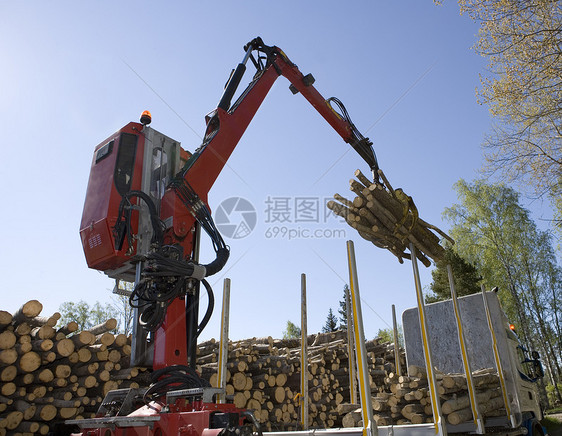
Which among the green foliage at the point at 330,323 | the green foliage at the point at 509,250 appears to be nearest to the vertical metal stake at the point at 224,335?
the green foliage at the point at 509,250

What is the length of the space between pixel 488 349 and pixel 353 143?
4156 mm

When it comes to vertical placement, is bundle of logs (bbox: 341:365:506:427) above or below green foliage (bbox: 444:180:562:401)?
below

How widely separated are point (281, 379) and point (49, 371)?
4.10m

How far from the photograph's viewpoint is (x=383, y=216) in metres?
5.59

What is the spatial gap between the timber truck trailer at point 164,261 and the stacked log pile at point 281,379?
7.00 ft

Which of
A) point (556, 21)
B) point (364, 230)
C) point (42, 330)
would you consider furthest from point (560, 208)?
point (42, 330)

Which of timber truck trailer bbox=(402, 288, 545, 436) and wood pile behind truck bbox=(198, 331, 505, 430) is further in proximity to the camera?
timber truck trailer bbox=(402, 288, 545, 436)

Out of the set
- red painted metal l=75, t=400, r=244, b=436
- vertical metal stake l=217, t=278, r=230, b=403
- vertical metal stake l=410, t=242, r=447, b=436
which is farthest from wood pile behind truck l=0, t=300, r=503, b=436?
red painted metal l=75, t=400, r=244, b=436

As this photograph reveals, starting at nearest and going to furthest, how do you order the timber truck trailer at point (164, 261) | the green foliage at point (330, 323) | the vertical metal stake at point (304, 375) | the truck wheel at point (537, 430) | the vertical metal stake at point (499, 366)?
the timber truck trailer at point (164, 261)
the vertical metal stake at point (499, 366)
the vertical metal stake at point (304, 375)
the truck wheel at point (537, 430)
the green foliage at point (330, 323)

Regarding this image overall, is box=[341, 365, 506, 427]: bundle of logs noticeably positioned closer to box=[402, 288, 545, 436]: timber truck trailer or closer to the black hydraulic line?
box=[402, 288, 545, 436]: timber truck trailer

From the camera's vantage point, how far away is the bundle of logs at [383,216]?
5504 mm

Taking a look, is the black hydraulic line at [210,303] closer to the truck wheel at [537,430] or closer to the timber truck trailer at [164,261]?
the timber truck trailer at [164,261]

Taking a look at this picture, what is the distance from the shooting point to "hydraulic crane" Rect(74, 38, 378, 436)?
11.9 feet

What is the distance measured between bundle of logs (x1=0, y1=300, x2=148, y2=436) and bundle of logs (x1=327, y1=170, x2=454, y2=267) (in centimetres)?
371
